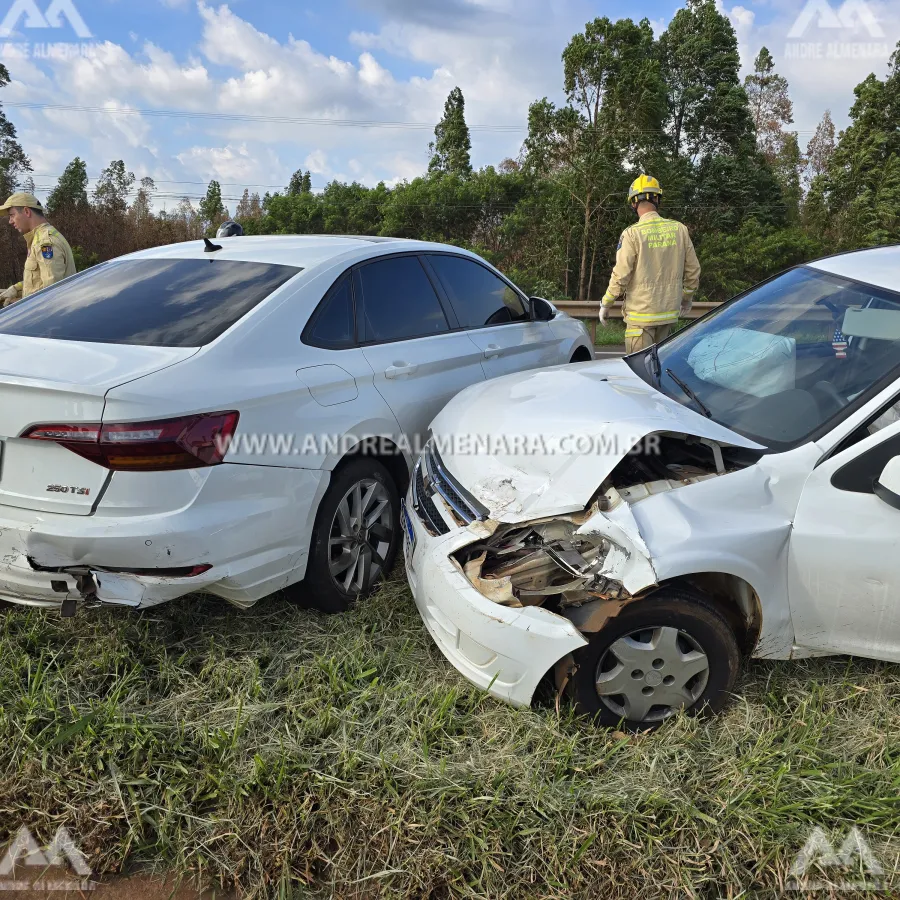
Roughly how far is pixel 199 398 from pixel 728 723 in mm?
2216

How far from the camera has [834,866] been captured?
7.01ft

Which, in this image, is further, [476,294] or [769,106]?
[769,106]

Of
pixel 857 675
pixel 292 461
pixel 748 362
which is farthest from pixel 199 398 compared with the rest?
pixel 857 675

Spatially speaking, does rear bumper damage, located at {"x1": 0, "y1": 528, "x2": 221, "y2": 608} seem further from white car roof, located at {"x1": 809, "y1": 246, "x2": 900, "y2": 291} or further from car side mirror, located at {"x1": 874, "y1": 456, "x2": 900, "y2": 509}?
white car roof, located at {"x1": 809, "y1": 246, "x2": 900, "y2": 291}

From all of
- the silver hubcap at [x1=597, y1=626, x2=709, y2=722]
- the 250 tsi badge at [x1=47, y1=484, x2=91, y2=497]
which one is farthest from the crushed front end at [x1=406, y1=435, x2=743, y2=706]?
the 250 tsi badge at [x1=47, y1=484, x2=91, y2=497]

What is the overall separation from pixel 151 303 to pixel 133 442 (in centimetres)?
98

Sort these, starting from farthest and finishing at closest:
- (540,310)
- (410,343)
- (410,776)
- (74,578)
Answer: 1. (540,310)
2. (410,343)
3. (74,578)
4. (410,776)

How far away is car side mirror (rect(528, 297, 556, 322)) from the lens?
506 centimetres

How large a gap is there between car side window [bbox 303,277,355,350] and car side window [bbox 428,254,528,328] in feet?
3.08

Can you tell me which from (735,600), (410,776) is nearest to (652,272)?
(735,600)

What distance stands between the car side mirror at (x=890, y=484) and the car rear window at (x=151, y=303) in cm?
246

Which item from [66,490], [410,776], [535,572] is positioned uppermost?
[66,490]

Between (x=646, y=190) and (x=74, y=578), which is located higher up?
(x=646, y=190)

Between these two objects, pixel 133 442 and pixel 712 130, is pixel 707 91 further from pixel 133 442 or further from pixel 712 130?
pixel 133 442
